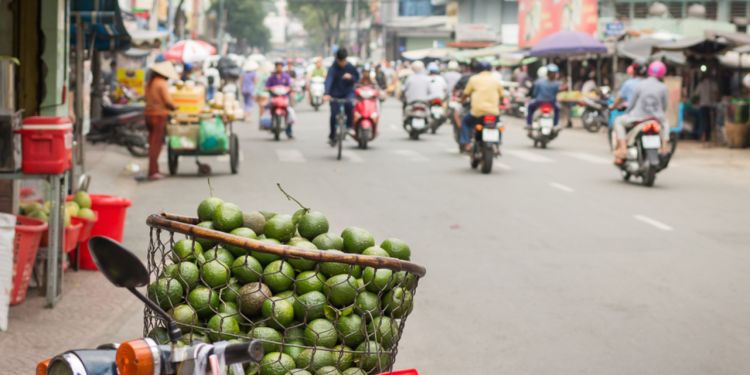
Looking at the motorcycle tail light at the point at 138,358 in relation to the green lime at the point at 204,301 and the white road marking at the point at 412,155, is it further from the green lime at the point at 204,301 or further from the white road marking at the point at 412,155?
the white road marking at the point at 412,155

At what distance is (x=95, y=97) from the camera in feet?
71.6

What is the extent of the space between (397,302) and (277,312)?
0.42m

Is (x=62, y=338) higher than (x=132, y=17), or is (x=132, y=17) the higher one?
(x=132, y=17)

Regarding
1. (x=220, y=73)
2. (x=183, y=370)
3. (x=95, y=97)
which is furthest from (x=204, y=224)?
(x=220, y=73)

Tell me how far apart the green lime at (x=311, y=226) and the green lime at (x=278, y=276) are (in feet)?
1.35

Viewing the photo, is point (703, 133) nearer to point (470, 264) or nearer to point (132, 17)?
point (132, 17)

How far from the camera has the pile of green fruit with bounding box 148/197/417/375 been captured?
11.8 ft

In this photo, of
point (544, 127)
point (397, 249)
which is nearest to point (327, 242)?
point (397, 249)

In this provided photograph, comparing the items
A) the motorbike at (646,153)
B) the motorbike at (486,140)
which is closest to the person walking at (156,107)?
the motorbike at (486,140)

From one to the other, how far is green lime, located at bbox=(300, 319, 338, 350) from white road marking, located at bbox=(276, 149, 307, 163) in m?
16.1

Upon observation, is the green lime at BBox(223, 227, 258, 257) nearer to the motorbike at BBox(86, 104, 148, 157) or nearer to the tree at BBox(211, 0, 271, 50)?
the motorbike at BBox(86, 104, 148, 157)

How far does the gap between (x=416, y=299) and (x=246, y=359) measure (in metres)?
5.31

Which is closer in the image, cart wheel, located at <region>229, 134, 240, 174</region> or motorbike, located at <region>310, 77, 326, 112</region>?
cart wheel, located at <region>229, 134, 240, 174</region>

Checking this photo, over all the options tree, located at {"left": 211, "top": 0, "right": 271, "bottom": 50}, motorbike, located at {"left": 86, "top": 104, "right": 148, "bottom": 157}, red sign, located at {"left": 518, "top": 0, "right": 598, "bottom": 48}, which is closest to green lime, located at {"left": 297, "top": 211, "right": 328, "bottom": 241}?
motorbike, located at {"left": 86, "top": 104, "right": 148, "bottom": 157}
